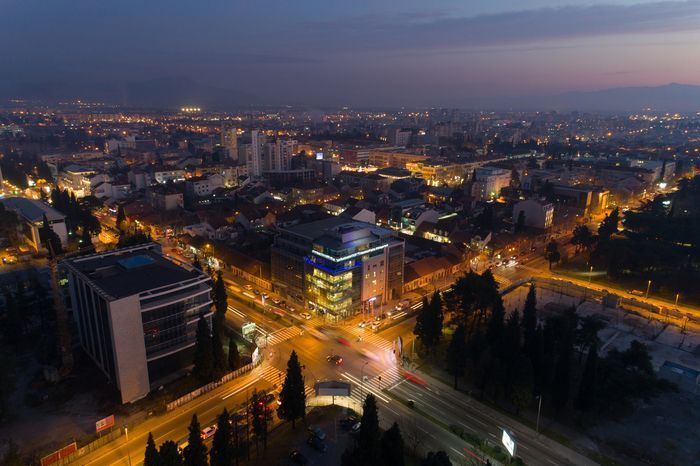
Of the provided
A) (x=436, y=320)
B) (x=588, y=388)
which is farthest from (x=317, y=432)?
(x=588, y=388)

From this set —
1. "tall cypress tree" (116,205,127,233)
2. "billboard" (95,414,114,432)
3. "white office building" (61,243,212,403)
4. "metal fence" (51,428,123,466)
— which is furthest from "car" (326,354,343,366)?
"tall cypress tree" (116,205,127,233)

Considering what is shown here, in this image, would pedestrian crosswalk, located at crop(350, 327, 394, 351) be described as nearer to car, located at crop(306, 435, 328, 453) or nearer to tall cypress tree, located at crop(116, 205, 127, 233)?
car, located at crop(306, 435, 328, 453)

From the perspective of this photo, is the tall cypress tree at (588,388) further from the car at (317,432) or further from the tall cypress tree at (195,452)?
the tall cypress tree at (195,452)

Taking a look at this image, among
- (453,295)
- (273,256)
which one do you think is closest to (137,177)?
(273,256)

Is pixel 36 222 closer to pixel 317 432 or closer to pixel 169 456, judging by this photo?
pixel 169 456

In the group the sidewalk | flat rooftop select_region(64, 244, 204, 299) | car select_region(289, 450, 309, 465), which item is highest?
flat rooftop select_region(64, 244, 204, 299)
